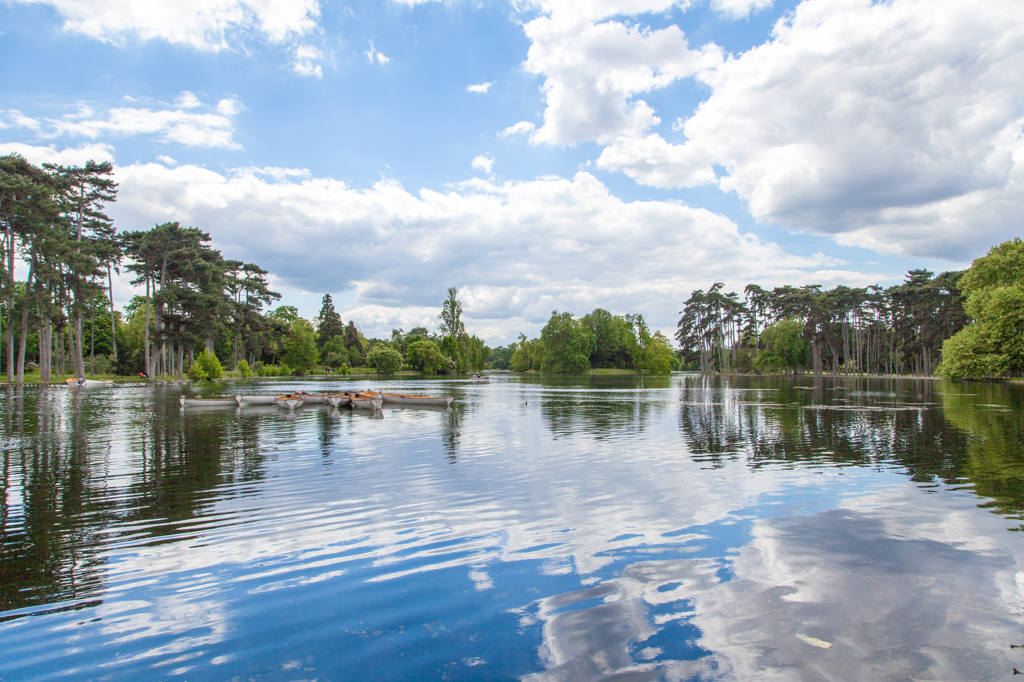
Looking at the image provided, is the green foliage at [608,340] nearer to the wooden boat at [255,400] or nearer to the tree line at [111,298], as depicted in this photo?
the tree line at [111,298]

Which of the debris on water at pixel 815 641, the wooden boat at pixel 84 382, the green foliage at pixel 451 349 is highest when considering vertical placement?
the green foliage at pixel 451 349

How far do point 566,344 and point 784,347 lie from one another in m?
54.8

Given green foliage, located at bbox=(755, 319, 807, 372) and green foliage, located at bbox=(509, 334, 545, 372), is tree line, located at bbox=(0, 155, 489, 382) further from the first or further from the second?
green foliage, located at bbox=(755, 319, 807, 372)

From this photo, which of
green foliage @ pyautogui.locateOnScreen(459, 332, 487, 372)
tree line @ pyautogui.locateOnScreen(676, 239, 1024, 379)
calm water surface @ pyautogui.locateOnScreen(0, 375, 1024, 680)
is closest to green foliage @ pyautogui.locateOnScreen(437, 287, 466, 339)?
green foliage @ pyautogui.locateOnScreen(459, 332, 487, 372)

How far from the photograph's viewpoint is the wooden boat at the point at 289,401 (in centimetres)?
3380

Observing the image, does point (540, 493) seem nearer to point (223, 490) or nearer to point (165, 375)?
point (223, 490)

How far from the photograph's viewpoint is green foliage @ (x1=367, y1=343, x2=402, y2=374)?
121688mm

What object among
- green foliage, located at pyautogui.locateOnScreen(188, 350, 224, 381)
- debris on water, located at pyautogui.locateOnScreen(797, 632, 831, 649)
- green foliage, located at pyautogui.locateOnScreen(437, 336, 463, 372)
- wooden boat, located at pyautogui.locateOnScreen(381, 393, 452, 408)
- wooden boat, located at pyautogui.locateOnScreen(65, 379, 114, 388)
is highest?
green foliage, located at pyautogui.locateOnScreen(437, 336, 463, 372)

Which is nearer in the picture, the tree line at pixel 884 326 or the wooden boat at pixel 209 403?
the wooden boat at pixel 209 403

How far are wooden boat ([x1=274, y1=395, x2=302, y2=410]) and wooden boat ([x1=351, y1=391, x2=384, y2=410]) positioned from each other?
12.1 ft

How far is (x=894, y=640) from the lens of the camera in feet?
17.3

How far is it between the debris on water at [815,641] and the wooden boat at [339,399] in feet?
103

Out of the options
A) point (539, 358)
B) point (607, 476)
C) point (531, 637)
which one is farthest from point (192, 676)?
point (539, 358)

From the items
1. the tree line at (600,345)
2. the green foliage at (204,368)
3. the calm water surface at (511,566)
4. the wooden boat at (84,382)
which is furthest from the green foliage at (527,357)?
the calm water surface at (511,566)
